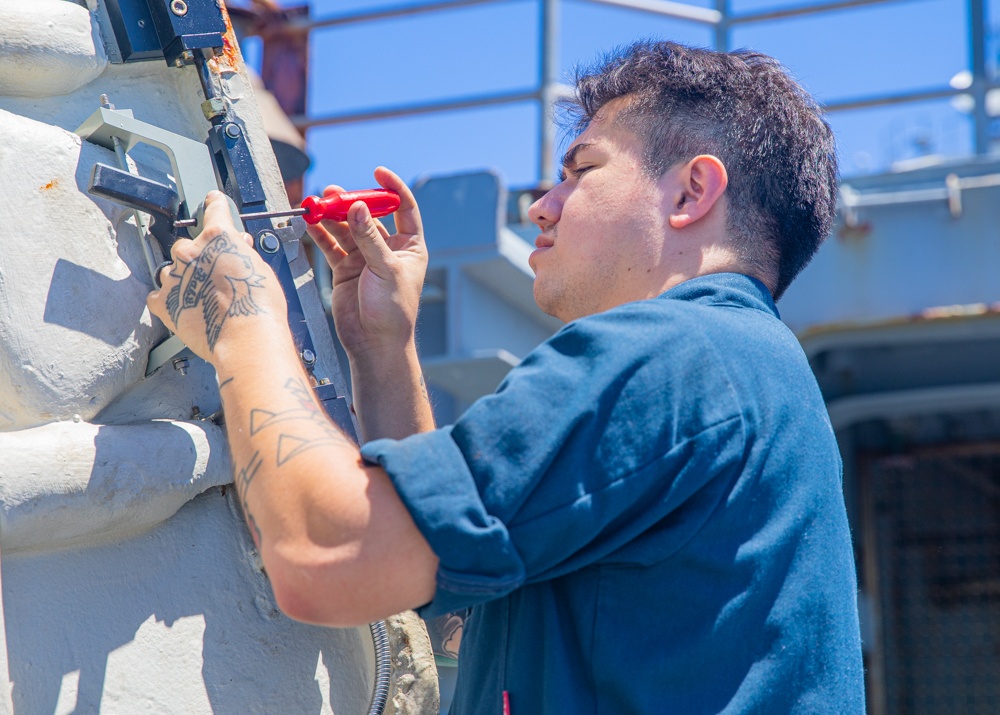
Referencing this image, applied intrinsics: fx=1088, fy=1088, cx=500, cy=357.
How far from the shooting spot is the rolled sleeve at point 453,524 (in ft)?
3.04

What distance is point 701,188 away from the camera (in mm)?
1226

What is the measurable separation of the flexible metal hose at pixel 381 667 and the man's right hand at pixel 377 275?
38 cm

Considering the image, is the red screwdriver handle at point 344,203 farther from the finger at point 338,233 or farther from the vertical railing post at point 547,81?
the vertical railing post at point 547,81

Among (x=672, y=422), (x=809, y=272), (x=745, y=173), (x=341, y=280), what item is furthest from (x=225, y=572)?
(x=809, y=272)

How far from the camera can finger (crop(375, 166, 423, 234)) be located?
1.49 m

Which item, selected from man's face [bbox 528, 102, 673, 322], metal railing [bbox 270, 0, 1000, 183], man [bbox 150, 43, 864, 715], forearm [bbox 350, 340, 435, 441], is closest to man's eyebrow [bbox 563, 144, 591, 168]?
man's face [bbox 528, 102, 673, 322]

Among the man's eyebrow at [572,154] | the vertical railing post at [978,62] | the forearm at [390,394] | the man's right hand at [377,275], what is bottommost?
the forearm at [390,394]

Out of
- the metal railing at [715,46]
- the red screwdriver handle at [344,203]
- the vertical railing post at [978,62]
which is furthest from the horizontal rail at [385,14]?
the red screwdriver handle at [344,203]

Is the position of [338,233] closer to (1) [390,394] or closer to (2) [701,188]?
(1) [390,394]

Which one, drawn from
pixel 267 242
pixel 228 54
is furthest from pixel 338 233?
pixel 228 54

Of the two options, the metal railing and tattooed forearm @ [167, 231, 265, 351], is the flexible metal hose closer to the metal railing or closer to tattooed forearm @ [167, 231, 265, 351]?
tattooed forearm @ [167, 231, 265, 351]

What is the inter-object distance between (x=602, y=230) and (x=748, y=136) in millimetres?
204

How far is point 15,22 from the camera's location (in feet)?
4.39

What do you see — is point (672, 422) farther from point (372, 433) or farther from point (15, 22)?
point (15, 22)
